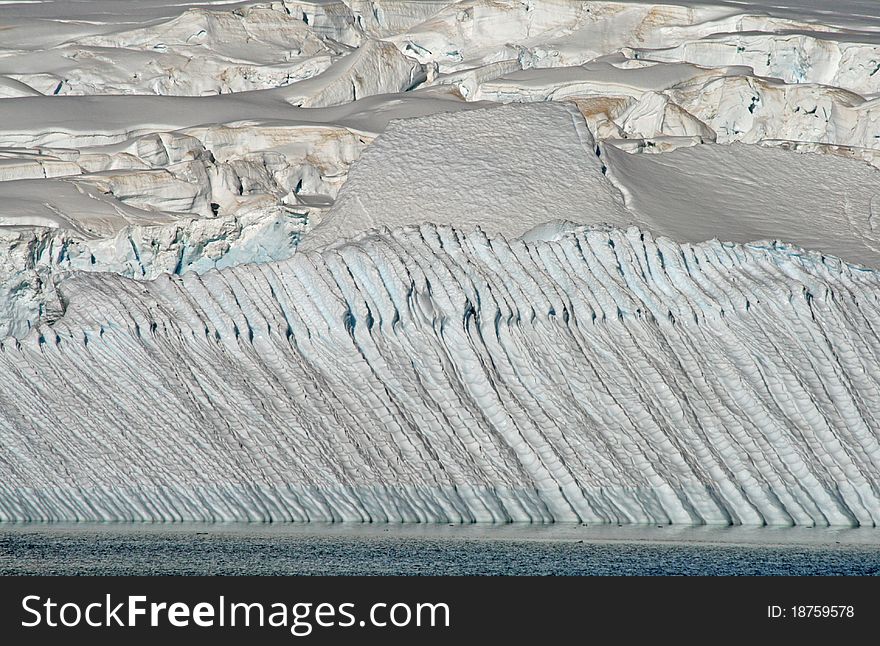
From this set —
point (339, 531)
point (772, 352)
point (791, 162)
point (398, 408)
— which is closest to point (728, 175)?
point (791, 162)

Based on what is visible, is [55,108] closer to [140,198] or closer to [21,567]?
[140,198]

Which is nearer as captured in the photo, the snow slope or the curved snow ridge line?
the curved snow ridge line

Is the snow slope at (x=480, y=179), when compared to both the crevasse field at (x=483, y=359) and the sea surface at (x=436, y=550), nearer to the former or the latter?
the crevasse field at (x=483, y=359)

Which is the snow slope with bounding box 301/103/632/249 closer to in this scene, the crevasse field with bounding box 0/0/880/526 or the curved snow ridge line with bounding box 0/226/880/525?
the crevasse field with bounding box 0/0/880/526

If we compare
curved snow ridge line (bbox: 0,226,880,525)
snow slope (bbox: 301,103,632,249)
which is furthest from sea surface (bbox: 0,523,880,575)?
snow slope (bbox: 301,103,632,249)

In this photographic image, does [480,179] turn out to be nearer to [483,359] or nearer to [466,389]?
[483,359]

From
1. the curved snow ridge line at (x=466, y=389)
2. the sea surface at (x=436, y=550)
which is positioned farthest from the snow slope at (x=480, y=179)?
the sea surface at (x=436, y=550)

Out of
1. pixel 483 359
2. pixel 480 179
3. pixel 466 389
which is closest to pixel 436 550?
pixel 466 389
